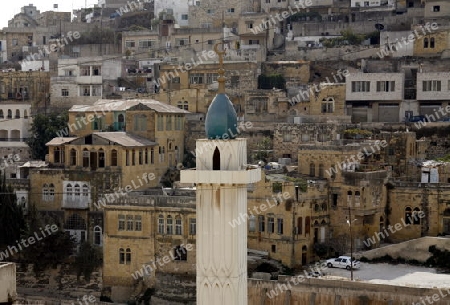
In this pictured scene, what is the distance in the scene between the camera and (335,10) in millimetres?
67500

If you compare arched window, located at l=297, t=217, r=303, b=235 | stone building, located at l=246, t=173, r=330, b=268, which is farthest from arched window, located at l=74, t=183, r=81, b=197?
arched window, located at l=297, t=217, r=303, b=235

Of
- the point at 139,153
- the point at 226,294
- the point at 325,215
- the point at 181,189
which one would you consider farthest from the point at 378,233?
the point at 226,294

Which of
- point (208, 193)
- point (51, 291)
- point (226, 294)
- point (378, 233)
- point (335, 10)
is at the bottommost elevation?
point (51, 291)

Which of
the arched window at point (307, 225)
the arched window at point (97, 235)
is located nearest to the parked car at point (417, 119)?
the arched window at point (307, 225)

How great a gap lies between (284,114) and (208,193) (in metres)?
37.2

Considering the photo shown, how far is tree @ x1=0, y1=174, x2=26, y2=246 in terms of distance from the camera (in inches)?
1748

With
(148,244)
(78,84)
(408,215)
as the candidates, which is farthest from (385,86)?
(78,84)

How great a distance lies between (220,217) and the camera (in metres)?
16.2

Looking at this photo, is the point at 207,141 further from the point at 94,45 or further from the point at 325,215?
the point at 94,45

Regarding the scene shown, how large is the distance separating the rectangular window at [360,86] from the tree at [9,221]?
1817cm

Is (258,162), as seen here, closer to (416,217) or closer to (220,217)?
(416,217)

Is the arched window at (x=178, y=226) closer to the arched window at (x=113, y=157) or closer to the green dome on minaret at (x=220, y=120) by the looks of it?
the arched window at (x=113, y=157)

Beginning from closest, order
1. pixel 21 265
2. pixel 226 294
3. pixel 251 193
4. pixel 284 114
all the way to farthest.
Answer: pixel 226 294
pixel 251 193
pixel 21 265
pixel 284 114

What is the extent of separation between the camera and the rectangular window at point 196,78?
186 feet
